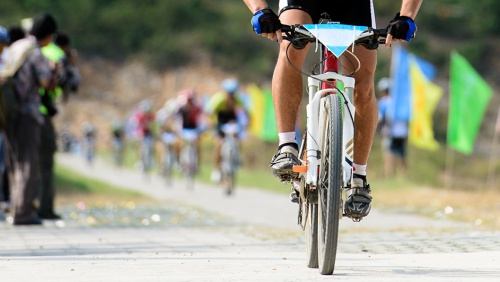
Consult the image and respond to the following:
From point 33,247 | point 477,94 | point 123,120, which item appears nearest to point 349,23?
point 33,247

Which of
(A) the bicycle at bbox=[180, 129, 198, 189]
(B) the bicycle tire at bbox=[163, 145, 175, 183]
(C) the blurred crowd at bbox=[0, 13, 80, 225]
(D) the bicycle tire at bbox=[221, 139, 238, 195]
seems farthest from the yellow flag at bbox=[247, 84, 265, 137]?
Result: (C) the blurred crowd at bbox=[0, 13, 80, 225]

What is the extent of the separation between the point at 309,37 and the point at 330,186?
2.72 ft

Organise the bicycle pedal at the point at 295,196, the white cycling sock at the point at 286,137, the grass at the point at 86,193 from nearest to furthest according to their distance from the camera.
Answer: the white cycling sock at the point at 286,137 < the bicycle pedal at the point at 295,196 < the grass at the point at 86,193

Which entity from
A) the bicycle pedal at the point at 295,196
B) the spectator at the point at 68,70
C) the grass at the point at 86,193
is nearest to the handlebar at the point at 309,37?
the bicycle pedal at the point at 295,196

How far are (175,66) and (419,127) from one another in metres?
56.1

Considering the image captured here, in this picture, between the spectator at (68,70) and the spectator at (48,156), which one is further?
the spectator at (68,70)

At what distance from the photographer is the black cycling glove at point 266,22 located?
6527mm

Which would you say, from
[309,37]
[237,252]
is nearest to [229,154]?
[237,252]

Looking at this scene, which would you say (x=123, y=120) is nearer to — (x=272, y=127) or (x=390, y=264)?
(x=272, y=127)

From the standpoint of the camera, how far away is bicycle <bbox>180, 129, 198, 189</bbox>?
80.7 ft

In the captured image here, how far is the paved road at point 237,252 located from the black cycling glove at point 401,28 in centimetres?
124

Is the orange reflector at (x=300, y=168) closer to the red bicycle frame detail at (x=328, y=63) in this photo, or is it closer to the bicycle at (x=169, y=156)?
the red bicycle frame detail at (x=328, y=63)

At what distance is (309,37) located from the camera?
661 centimetres

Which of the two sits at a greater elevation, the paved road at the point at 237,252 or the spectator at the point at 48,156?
the spectator at the point at 48,156
